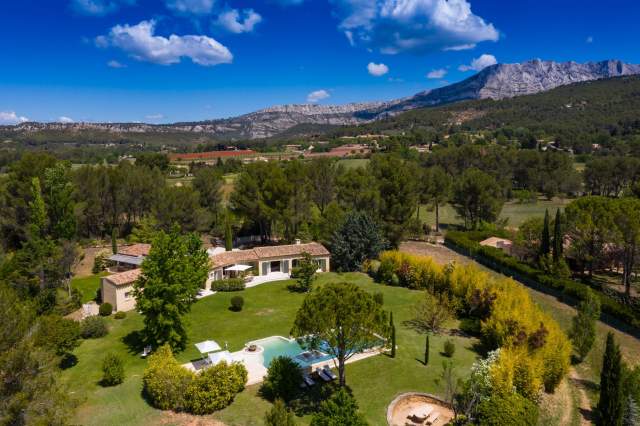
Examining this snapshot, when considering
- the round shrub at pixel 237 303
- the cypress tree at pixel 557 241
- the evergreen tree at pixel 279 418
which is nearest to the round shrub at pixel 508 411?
the evergreen tree at pixel 279 418

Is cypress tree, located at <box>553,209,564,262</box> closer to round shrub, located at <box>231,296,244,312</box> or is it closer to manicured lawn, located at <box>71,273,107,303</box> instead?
round shrub, located at <box>231,296,244,312</box>

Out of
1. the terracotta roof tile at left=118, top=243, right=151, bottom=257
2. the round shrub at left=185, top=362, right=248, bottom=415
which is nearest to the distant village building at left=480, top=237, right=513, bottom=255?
the round shrub at left=185, top=362, right=248, bottom=415

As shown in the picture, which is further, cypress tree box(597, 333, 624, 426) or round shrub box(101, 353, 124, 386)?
round shrub box(101, 353, 124, 386)

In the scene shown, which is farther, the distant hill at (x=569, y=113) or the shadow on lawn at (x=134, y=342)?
the distant hill at (x=569, y=113)

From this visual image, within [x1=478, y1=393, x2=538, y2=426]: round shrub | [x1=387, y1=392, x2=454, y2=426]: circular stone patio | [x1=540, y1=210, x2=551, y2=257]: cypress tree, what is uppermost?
[x1=540, y1=210, x2=551, y2=257]: cypress tree

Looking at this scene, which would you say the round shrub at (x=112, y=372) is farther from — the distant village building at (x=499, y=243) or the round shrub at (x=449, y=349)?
the distant village building at (x=499, y=243)

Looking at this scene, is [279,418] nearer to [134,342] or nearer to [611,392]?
[611,392]
